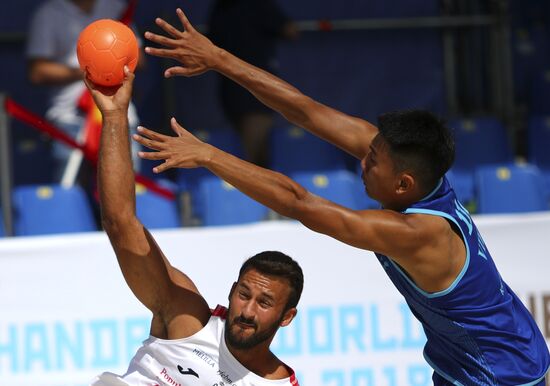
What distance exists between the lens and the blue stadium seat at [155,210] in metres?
7.59

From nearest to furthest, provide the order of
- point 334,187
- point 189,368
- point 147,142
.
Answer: point 147,142 → point 189,368 → point 334,187

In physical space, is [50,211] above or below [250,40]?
below

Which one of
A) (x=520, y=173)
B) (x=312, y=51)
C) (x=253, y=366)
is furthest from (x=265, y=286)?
(x=312, y=51)

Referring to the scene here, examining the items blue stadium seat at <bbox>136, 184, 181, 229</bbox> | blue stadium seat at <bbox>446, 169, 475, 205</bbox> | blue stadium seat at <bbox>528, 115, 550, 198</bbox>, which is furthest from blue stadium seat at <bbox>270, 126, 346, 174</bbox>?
blue stadium seat at <bbox>528, 115, 550, 198</bbox>

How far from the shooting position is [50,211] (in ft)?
24.7

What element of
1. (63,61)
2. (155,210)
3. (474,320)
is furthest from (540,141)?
(474,320)

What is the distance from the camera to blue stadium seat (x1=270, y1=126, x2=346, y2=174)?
356 inches

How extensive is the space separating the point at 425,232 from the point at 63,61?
4554 millimetres

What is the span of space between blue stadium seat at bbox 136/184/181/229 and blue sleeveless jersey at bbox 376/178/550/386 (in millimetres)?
3126

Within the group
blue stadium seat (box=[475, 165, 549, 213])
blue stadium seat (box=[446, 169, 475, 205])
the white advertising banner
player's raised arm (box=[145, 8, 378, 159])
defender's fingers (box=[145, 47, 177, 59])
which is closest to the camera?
defender's fingers (box=[145, 47, 177, 59])

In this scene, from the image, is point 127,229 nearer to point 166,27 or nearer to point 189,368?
point 189,368

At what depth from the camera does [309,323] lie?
643cm

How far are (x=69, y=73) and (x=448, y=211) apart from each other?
169 inches

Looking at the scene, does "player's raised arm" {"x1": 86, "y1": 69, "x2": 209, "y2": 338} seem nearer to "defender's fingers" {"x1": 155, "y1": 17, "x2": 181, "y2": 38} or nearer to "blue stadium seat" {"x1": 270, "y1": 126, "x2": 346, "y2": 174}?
"defender's fingers" {"x1": 155, "y1": 17, "x2": 181, "y2": 38}
